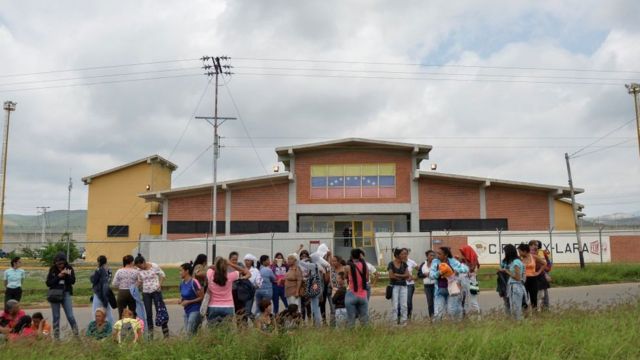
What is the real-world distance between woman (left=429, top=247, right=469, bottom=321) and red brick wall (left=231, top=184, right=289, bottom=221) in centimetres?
2465

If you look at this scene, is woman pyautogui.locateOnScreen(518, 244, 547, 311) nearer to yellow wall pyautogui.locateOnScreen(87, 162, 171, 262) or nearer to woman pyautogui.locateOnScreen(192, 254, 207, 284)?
woman pyautogui.locateOnScreen(192, 254, 207, 284)

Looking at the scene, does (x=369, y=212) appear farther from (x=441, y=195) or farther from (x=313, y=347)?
(x=313, y=347)

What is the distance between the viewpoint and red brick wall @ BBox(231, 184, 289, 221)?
34.9 metres

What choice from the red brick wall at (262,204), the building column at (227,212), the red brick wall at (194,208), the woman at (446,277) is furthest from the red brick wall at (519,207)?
the woman at (446,277)

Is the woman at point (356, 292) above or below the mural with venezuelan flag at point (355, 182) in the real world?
below

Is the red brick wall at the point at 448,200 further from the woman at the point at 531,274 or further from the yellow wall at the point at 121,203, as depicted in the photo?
the woman at the point at 531,274

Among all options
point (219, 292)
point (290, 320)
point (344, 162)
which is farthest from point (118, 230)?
point (290, 320)

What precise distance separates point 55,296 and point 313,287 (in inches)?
203

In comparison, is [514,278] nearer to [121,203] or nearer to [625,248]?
[625,248]

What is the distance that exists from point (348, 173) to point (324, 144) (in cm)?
238

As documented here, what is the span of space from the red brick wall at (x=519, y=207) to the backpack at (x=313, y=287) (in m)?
24.8

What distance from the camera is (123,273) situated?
10742 millimetres

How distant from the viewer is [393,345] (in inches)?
244

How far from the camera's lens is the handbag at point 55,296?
11273 mm
